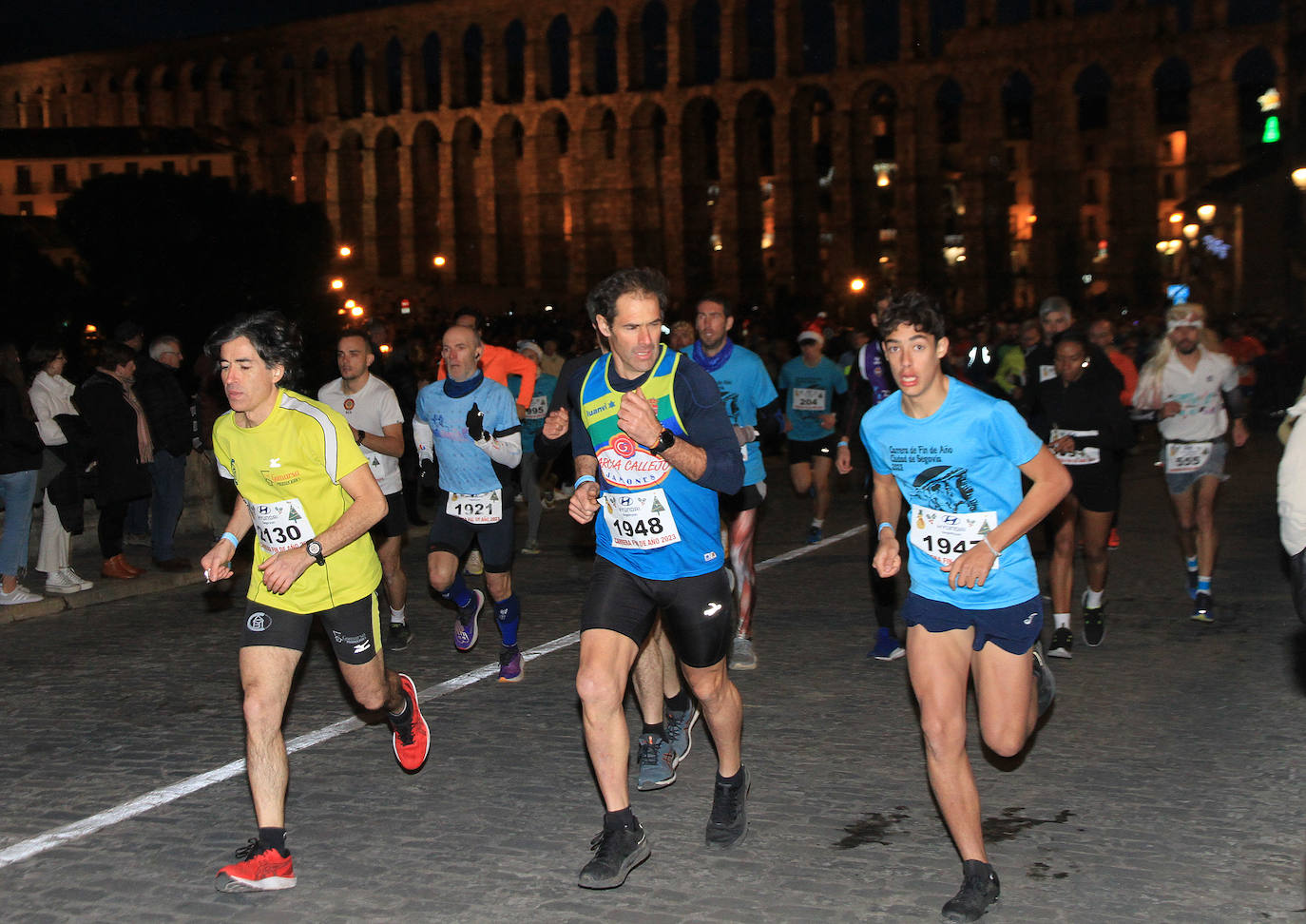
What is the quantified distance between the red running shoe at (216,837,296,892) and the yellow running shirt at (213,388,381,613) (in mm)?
757

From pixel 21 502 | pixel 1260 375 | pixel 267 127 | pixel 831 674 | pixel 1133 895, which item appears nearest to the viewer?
pixel 1133 895

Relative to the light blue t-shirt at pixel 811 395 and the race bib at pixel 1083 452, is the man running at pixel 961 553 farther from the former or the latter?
the light blue t-shirt at pixel 811 395

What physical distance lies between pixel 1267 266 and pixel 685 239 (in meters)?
24.2

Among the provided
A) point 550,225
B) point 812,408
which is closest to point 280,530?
point 812,408

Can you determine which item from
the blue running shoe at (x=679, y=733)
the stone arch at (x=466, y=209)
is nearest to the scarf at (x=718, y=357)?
the blue running shoe at (x=679, y=733)

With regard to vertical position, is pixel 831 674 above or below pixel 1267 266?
below

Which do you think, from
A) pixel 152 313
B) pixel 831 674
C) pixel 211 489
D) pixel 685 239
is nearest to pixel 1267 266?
pixel 685 239

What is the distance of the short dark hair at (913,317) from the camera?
4.34 metres

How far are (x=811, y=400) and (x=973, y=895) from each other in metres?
8.16

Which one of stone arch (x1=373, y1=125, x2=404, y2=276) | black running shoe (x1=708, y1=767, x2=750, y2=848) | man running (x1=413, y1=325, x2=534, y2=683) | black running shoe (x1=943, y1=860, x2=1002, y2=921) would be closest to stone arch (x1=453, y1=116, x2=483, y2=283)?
stone arch (x1=373, y1=125, x2=404, y2=276)

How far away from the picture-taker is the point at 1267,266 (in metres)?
43.9

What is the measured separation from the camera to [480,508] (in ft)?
24.4

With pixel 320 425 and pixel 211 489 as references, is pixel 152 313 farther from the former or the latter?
pixel 320 425

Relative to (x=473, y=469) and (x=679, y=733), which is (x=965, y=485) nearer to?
(x=679, y=733)
